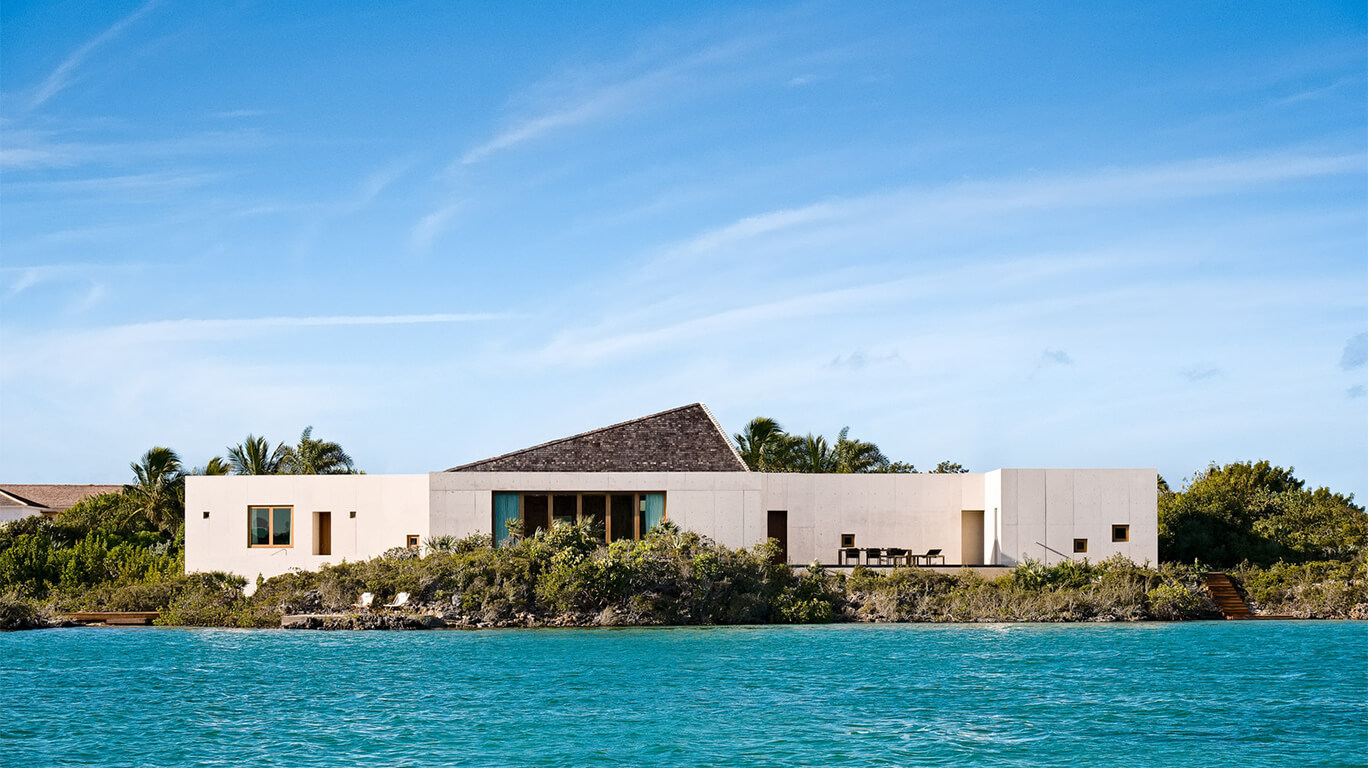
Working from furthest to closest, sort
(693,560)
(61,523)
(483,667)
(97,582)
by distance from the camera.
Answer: (61,523), (97,582), (693,560), (483,667)

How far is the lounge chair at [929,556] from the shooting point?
33.3 metres

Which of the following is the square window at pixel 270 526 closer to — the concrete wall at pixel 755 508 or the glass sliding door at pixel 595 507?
the concrete wall at pixel 755 508

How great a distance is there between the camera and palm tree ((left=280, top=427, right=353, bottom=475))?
4800 cm

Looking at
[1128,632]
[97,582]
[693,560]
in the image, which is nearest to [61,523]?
[97,582]

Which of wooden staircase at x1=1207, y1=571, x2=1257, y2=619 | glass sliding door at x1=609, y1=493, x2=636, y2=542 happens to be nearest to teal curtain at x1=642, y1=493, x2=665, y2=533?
glass sliding door at x1=609, y1=493, x2=636, y2=542

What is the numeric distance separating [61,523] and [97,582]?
569 centimetres

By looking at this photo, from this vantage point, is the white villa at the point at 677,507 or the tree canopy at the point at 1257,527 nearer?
the white villa at the point at 677,507

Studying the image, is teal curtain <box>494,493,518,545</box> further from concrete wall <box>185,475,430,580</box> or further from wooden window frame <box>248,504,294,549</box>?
wooden window frame <box>248,504,294,549</box>

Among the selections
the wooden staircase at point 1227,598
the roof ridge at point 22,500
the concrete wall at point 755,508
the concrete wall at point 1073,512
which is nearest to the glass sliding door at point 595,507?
the concrete wall at point 755,508

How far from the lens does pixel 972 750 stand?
15711 millimetres

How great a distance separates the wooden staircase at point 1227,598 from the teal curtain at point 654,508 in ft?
44.3

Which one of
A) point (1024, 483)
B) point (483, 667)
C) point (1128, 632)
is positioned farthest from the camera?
point (1024, 483)

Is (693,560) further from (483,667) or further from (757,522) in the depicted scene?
(483,667)

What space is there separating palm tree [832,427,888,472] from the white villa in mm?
10976
